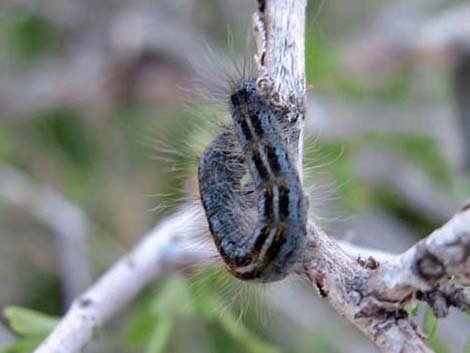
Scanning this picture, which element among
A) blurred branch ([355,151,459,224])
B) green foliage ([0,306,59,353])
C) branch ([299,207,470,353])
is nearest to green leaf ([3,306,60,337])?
green foliage ([0,306,59,353])

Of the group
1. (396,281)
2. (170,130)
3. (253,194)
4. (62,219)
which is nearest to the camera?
(396,281)

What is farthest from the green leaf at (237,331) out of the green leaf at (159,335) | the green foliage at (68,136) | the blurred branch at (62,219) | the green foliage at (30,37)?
the green foliage at (30,37)

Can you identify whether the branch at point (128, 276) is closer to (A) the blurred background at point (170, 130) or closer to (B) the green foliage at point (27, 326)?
(B) the green foliage at point (27, 326)

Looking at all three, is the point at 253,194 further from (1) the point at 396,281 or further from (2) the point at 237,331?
(2) the point at 237,331

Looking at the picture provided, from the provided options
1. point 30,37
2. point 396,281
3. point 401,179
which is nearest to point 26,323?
point 396,281

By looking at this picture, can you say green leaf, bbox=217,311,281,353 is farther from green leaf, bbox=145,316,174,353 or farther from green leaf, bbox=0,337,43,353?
green leaf, bbox=0,337,43,353

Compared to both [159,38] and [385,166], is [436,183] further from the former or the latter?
[159,38]
